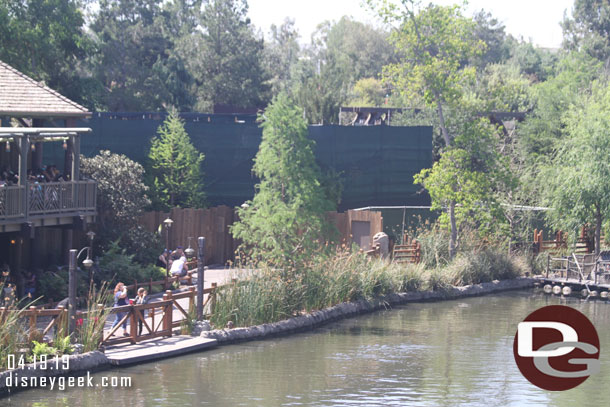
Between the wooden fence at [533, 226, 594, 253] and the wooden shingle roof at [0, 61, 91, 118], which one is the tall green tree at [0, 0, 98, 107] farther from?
the wooden fence at [533, 226, 594, 253]

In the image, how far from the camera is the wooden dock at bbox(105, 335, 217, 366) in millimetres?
21141

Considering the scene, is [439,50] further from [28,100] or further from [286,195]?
[28,100]

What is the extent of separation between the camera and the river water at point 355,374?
746 inches

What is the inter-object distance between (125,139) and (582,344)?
2044cm

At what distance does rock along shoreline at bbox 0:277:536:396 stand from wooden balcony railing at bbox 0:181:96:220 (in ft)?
20.9

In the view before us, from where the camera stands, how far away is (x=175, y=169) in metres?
37.2

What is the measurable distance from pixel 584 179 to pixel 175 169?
16319mm

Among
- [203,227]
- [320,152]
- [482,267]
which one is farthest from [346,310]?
[320,152]

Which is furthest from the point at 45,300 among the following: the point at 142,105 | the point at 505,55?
the point at 505,55

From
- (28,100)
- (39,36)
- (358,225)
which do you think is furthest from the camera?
(39,36)

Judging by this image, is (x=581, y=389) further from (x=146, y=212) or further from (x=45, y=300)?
(x=146, y=212)

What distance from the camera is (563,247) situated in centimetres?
3919

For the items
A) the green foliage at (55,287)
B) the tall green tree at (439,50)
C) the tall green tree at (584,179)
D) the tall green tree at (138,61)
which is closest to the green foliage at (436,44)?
the tall green tree at (439,50)

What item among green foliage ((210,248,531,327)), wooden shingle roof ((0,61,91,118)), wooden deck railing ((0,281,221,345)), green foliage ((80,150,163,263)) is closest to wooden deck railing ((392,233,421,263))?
green foliage ((210,248,531,327))
